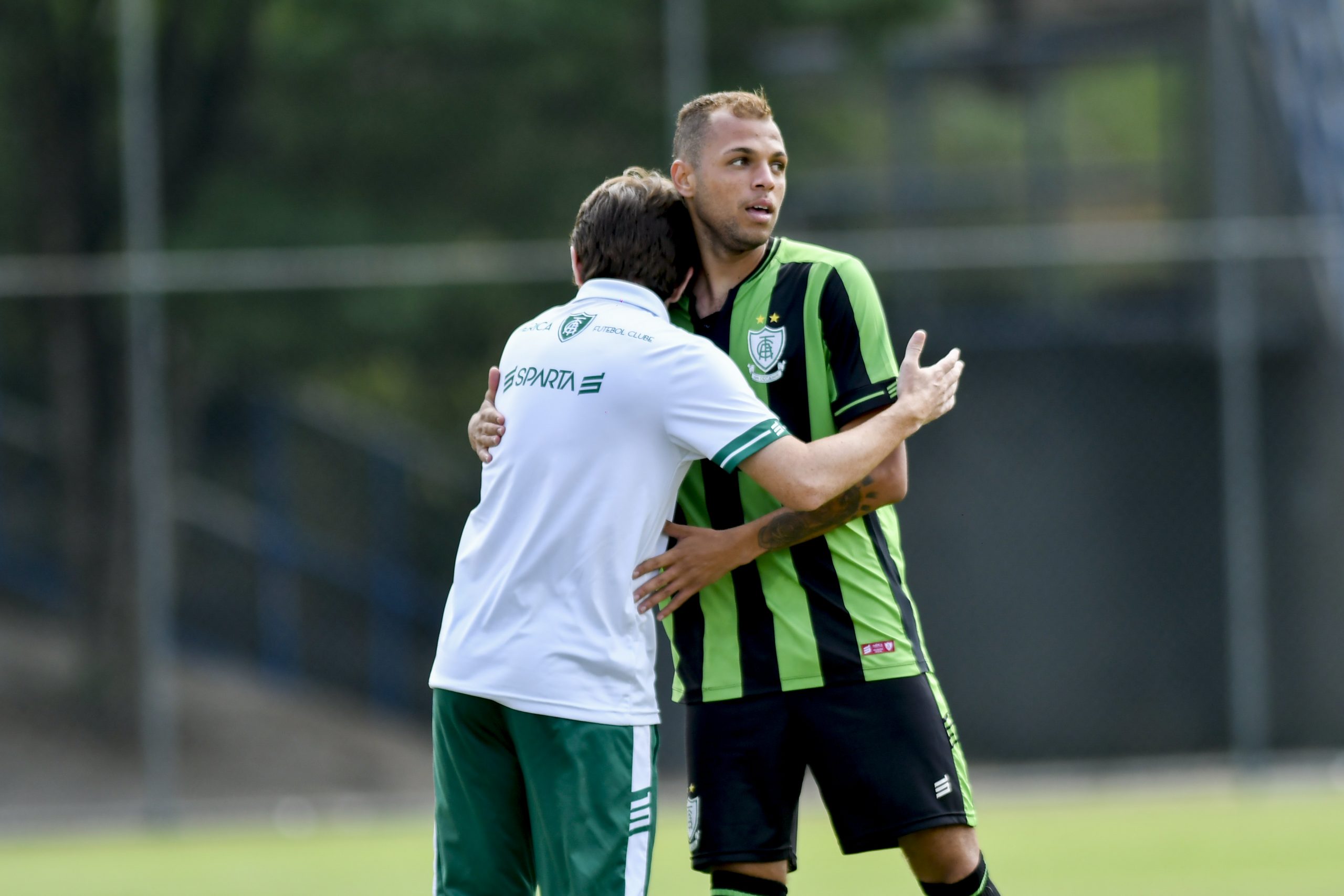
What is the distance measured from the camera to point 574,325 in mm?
3621

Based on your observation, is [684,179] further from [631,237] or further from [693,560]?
[693,560]

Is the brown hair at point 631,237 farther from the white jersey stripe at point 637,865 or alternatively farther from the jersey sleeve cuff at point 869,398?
Result: the white jersey stripe at point 637,865

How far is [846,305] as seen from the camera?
4.09 meters

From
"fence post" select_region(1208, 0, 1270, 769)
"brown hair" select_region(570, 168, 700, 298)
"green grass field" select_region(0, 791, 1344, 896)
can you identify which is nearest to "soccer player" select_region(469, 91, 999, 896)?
"brown hair" select_region(570, 168, 700, 298)

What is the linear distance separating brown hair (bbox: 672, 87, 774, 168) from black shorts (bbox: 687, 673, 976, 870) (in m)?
1.31

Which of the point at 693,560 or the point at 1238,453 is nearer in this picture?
the point at 693,560

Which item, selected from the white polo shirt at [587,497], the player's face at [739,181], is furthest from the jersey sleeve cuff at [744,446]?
the player's face at [739,181]

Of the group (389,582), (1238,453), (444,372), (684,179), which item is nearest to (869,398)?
(684,179)

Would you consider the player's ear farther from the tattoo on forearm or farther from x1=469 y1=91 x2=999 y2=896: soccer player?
the tattoo on forearm

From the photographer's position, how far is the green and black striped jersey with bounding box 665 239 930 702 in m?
4.08

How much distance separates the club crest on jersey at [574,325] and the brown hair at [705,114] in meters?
0.66

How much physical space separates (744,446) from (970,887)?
1299mm

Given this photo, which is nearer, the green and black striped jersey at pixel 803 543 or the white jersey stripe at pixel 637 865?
the white jersey stripe at pixel 637 865

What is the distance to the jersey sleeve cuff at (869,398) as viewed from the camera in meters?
4.01
